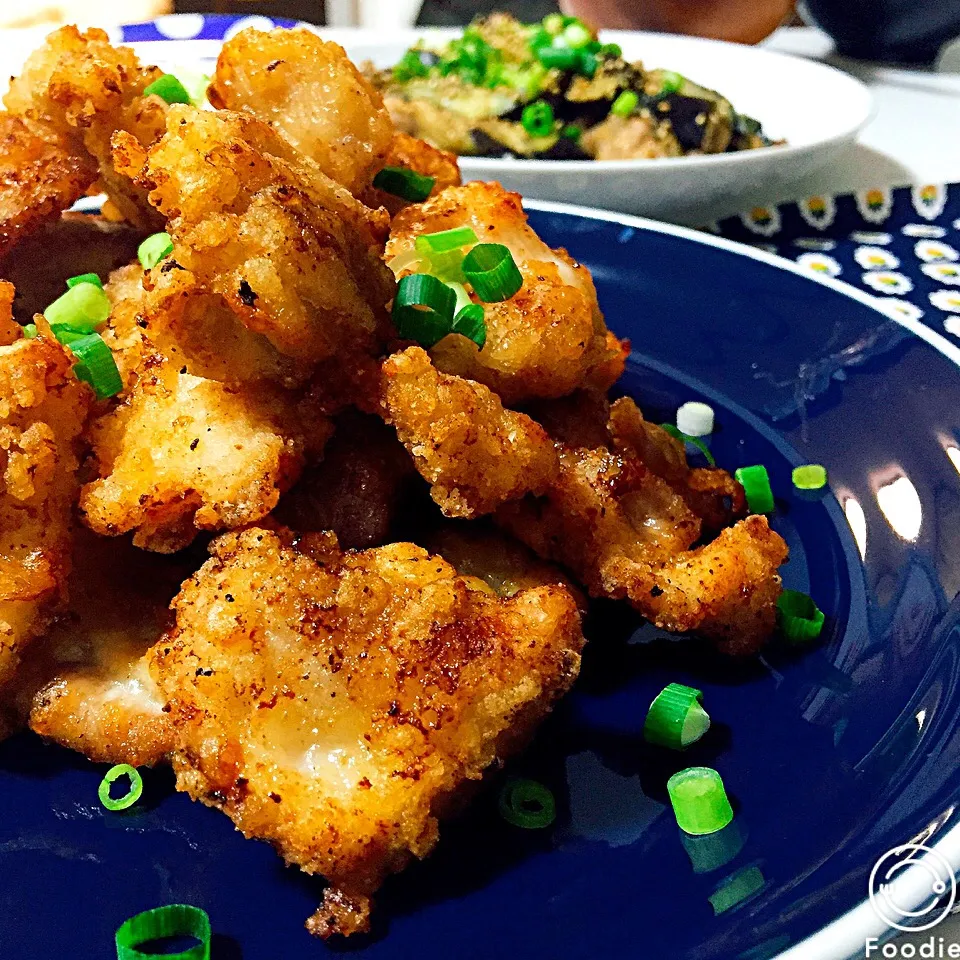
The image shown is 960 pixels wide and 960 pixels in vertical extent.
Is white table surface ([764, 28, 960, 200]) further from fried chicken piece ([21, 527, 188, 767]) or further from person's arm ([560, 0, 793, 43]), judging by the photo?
fried chicken piece ([21, 527, 188, 767])

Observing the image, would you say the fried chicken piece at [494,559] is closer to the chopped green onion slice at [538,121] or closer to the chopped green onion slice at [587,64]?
the chopped green onion slice at [538,121]

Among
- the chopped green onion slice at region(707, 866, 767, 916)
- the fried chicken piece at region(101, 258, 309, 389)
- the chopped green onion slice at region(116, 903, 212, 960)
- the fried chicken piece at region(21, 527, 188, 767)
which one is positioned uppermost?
the fried chicken piece at region(101, 258, 309, 389)

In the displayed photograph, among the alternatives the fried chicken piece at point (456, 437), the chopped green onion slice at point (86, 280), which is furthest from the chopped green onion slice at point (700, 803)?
the chopped green onion slice at point (86, 280)

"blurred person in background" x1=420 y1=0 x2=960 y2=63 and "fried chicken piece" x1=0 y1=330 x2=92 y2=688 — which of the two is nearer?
"fried chicken piece" x1=0 y1=330 x2=92 y2=688

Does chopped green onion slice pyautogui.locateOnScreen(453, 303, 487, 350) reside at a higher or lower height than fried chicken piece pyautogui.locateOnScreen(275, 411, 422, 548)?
higher

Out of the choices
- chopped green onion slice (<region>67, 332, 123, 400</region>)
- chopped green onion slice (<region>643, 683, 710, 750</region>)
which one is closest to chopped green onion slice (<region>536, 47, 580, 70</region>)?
chopped green onion slice (<region>67, 332, 123, 400</region>)
